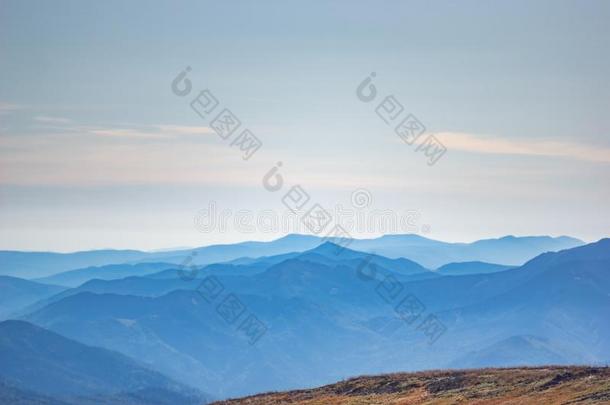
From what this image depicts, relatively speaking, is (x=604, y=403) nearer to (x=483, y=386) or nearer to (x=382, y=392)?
(x=483, y=386)

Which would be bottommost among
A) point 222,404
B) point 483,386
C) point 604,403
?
point 604,403

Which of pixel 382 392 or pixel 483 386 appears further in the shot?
pixel 382 392

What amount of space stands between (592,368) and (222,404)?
154 ft

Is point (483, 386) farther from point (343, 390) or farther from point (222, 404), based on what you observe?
point (222, 404)

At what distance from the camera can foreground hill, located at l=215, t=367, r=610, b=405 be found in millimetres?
85562

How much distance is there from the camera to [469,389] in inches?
3883

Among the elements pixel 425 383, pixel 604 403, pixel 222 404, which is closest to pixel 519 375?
pixel 425 383

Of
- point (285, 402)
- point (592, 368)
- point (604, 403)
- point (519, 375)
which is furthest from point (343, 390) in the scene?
point (604, 403)

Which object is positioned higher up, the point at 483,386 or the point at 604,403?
the point at 483,386

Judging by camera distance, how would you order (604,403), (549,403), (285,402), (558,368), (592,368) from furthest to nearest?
(285,402)
(558,368)
(592,368)
(549,403)
(604,403)

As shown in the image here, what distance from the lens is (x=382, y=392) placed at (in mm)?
107625

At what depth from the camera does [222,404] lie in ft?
395

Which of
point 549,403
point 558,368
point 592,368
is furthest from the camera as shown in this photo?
point 558,368

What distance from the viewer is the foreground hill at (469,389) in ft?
281
